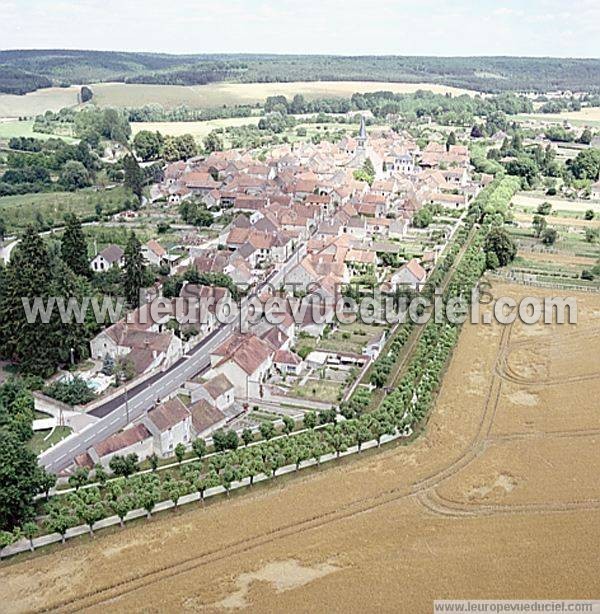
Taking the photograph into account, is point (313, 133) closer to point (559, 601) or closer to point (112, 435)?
point (112, 435)

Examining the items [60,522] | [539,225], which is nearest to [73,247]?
[60,522]

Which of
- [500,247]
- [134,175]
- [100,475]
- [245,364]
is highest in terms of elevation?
[134,175]

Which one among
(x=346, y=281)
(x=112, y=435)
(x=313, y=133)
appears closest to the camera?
(x=112, y=435)

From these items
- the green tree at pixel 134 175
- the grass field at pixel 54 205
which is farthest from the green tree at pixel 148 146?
the green tree at pixel 134 175

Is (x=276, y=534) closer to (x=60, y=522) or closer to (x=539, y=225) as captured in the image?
(x=60, y=522)

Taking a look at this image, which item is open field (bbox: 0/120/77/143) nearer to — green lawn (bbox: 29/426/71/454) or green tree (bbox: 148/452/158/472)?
green lawn (bbox: 29/426/71/454)

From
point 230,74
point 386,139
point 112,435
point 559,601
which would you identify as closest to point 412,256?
point 112,435

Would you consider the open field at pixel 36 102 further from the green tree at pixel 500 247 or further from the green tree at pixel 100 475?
the green tree at pixel 100 475
